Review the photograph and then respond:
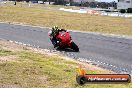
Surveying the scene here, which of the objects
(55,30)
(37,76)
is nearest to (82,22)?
(55,30)

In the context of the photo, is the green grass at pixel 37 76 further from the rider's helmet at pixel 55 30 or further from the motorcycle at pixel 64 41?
the rider's helmet at pixel 55 30

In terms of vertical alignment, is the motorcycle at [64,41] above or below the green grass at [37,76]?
below

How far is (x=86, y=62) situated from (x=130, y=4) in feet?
341

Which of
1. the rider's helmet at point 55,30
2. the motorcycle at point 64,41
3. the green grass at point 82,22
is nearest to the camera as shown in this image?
the motorcycle at point 64,41

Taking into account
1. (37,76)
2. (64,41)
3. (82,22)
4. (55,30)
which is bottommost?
(82,22)

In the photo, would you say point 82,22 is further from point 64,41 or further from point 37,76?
point 37,76

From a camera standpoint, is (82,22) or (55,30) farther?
(82,22)

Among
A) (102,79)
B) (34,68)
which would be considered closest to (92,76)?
(102,79)

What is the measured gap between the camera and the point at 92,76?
5.38 metres

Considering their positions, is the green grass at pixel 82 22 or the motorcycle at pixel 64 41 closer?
the motorcycle at pixel 64 41

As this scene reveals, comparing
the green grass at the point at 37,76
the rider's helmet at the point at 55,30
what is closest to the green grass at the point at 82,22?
the rider's helmet at the point at 55,30

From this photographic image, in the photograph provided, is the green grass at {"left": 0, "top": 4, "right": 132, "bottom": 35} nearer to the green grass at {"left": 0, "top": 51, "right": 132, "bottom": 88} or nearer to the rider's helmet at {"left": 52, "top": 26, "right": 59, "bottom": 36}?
the rider's helmet at {"left": 52, "top": 26, "right": 59, "bottom": 36}

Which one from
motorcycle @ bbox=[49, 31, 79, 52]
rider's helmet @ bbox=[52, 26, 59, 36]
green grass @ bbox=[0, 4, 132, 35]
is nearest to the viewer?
motorcycle @ bbox=[49, 31, 79, 52]

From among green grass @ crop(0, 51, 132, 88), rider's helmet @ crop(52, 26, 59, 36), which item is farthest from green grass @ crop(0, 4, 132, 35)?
green grass @ crop(0, 51, 132, 88)
